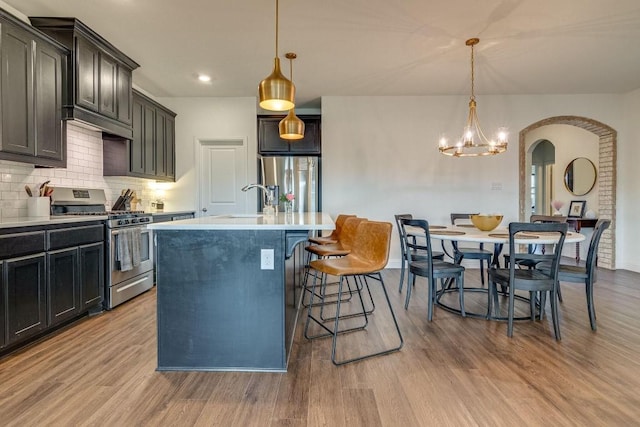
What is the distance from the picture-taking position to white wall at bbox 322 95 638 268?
5.12m

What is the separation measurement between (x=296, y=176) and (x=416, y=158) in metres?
1.94

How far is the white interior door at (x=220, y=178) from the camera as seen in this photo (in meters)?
5.26

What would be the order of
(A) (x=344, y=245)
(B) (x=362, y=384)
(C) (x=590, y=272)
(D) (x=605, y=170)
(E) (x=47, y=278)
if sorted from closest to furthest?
(B) (x=362, y=384)
(E) (x=47, y=278)
(C) (x=590, y=272)
(A) (x=344, y=245)
(D) (x=605, y=170)

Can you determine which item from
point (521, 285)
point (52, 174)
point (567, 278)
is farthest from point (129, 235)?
point (567, 278)

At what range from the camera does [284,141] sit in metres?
5.27

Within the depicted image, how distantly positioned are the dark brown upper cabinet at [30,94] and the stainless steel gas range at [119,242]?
0.59 metres

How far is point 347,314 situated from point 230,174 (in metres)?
3.32

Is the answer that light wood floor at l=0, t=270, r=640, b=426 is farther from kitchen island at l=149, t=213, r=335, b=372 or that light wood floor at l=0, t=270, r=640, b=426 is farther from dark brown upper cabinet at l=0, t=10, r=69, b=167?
dark brown upper cabinet at l=0, t=10, r=69, b=167

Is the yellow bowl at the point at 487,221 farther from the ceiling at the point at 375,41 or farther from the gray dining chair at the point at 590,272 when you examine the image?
the ceiling at the point at 375,41

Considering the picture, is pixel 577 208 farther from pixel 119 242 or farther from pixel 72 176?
pixel 72 176

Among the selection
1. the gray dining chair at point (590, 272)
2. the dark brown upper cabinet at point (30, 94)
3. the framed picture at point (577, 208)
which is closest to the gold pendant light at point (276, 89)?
the dark brown upper cabinet at point (30, 94)

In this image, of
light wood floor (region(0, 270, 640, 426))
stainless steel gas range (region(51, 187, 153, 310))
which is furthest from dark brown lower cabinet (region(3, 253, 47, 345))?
stainless steel gas range (region(51, 187, 153, 310))

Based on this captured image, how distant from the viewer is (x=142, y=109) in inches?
167

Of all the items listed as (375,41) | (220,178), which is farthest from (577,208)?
(220,178)
